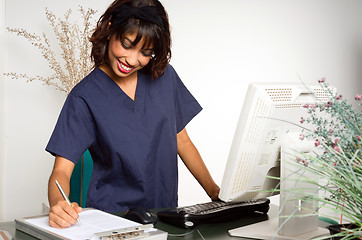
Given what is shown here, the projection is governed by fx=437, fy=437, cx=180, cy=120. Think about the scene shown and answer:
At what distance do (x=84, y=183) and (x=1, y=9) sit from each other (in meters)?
1.29

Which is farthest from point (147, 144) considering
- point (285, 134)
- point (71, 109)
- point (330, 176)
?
point (330, 176)

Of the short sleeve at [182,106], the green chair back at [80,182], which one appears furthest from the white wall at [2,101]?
the short sleeve at [182,106]

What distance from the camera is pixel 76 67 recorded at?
98.5 inches

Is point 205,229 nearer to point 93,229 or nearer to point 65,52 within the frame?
point 93,229

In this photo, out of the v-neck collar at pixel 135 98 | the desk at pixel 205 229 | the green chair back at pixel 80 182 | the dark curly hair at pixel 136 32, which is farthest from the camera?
the green chair back at pixel 80 182

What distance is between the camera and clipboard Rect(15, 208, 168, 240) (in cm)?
99

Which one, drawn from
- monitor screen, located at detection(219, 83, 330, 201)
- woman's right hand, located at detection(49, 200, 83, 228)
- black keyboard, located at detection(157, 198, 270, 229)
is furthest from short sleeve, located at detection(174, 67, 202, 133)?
woman's right hand, located at detection(49, 200, 83, 228)

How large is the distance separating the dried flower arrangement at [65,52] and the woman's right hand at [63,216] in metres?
1.41

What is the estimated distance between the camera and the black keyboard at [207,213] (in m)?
1.21

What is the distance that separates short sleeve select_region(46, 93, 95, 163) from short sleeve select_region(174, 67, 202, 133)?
43 cm

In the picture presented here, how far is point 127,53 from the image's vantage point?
149cm

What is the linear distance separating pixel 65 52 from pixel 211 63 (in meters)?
1.32

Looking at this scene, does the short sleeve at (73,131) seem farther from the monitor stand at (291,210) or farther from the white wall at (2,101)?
the white wall at (2,101)

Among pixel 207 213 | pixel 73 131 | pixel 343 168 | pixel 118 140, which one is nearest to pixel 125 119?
pixel 118 140
